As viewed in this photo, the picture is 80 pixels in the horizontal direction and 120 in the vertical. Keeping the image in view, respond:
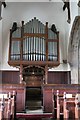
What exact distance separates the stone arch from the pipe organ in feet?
2.29

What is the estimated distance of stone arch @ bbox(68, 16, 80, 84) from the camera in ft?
29.2

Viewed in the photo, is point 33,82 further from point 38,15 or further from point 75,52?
point 38,15

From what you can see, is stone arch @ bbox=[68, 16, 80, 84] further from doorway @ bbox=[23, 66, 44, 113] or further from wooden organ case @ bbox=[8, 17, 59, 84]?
doorway @ bbox=[23, 66, 44, 113]

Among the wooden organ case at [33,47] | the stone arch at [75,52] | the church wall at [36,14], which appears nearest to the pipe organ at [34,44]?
the wooden organ case at [33,47]

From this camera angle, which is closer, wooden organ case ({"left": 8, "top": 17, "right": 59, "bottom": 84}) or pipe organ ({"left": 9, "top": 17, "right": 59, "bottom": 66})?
wooden organ case ({"left": 8, "top": 17, "right": 59, "bottom": 84})

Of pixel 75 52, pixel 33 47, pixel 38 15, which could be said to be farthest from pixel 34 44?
pixel 75 52

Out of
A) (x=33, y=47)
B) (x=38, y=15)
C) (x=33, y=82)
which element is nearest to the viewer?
(x=33, y=47)

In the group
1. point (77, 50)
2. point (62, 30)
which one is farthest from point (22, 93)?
point (62, 30)

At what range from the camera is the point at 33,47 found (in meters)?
9.58

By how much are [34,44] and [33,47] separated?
0.46ft

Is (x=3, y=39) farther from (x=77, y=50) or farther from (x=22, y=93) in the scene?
(x=22, y=93)

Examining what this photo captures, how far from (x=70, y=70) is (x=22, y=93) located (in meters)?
3.74

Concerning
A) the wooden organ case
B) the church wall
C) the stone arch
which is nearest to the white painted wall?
the church wall

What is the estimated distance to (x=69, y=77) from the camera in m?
9.85
